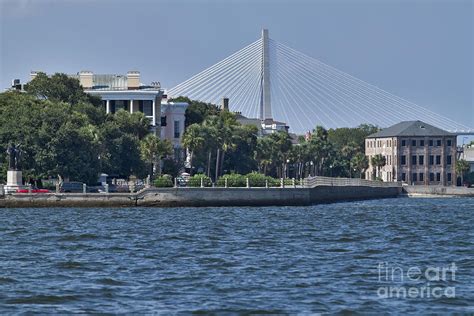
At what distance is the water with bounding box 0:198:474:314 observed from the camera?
3444 cm

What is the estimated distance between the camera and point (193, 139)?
132 metres

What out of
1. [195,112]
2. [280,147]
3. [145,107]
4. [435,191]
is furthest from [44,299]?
[435,191]

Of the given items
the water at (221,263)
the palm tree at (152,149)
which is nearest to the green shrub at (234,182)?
the palm tree at (152,149)

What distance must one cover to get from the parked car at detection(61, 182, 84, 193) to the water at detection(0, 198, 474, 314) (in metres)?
17.5

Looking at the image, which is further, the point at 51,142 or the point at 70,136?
the point at 70,136

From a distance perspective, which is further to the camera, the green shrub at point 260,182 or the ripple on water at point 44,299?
the green shrub at point 260,182

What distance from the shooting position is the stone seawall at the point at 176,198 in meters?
86.9

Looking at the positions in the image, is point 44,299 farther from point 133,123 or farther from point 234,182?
point 133,123

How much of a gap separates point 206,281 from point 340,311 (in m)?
6.95

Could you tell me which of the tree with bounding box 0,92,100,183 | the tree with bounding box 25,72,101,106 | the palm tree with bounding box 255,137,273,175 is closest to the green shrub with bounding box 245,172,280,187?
the tree with bounding box 0,92,100,183

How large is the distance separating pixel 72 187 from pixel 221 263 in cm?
4864

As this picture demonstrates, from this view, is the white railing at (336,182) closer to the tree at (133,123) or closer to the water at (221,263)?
the tree at (133,123)

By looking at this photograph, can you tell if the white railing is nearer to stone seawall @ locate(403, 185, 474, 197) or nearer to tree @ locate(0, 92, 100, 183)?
stone seawall @ locate(403, 185, 474, 197)

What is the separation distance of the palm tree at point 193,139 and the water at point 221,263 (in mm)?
58128
